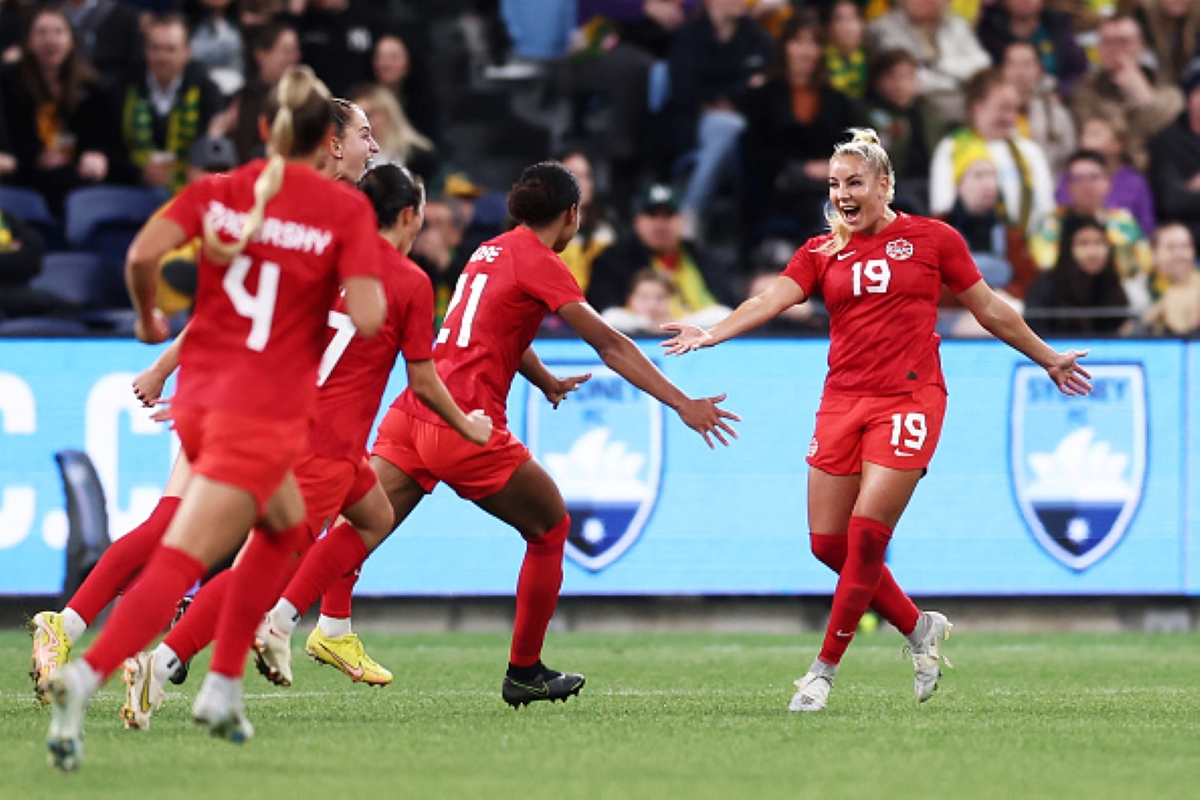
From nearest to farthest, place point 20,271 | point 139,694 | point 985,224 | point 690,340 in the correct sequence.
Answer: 1. point 139,694
2. point 690,340
3. point 20,271
4. point 985,224

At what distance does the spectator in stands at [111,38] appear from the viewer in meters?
14.7

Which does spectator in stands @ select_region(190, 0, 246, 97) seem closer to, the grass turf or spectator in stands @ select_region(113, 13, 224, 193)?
spectator in stands @ select_region(113, 13, 224, 193)

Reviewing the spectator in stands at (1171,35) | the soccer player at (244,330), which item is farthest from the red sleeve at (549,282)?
the spectator in stands at (1171,35)

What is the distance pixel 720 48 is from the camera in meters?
15.1

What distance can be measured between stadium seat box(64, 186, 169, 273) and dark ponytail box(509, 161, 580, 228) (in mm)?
6157

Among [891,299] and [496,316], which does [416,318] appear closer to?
[496,316]

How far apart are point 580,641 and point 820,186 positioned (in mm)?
4243

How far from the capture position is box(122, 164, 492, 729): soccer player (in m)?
6.86

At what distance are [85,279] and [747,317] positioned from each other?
6.38 metres

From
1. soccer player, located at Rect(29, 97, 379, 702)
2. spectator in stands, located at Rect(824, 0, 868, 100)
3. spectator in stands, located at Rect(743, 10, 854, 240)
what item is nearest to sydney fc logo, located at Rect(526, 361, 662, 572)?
spectator in stands, located at Rect(743, 10, 854, 240)

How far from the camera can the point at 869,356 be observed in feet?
26.8

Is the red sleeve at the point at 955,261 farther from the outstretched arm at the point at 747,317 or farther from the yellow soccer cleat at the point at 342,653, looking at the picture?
the yellow soccer cleat at the point at 342,653

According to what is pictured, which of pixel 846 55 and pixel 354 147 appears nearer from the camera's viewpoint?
pixel 354 147

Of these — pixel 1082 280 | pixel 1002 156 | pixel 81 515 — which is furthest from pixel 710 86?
pixel 81 515
